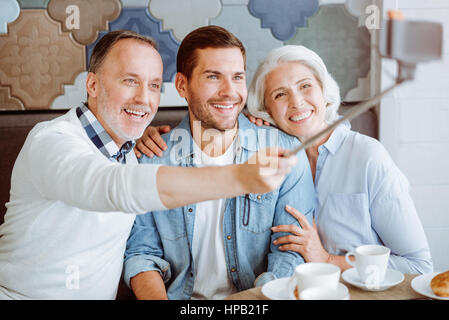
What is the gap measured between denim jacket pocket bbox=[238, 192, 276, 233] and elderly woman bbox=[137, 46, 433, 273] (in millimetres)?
60

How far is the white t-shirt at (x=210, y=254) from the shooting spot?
134 cm

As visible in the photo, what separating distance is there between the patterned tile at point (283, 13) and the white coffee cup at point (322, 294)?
4.05 ft

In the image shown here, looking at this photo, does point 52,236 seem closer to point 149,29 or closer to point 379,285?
point 379,285

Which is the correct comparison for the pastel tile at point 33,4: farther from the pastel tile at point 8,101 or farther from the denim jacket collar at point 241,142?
the denim jacket collar at point 241,142

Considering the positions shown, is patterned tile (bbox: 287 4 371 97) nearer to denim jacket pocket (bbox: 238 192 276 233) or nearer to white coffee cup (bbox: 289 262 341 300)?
denim jacket pocket (bbox: 238 192 276 233)

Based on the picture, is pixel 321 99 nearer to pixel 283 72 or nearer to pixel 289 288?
pixel 283 72

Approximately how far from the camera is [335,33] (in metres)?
1.84

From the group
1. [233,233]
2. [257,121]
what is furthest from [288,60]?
[233,233]

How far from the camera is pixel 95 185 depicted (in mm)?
834

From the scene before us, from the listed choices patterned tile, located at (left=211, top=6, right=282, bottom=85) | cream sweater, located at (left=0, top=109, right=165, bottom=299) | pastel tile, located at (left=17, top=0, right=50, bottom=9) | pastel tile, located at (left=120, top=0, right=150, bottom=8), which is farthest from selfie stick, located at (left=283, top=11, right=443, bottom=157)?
pastel tile, located at (left=17, top=0, right=50, bottom=9)

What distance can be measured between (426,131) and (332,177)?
72cm

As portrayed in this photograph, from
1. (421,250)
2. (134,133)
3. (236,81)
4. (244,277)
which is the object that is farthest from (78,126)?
(421,250)

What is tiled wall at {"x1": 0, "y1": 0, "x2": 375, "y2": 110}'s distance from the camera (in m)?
1.78

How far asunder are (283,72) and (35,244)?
881mm
